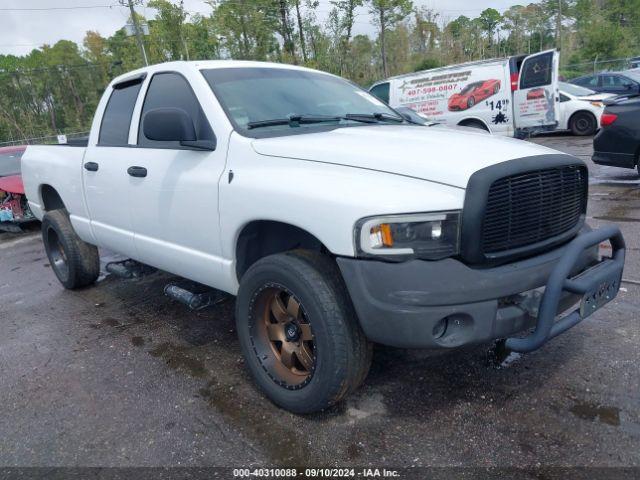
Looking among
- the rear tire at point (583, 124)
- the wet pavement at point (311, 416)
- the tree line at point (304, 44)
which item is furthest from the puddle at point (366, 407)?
the tree line at point (304, 44)

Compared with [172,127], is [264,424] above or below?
below

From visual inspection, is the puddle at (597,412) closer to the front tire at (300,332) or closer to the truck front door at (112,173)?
the front tire at (300,332)

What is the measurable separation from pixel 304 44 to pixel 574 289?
1225 inches

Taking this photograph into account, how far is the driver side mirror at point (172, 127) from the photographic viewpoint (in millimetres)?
3064

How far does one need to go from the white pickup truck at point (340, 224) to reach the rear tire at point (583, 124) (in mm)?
12725

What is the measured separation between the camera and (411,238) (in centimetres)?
235

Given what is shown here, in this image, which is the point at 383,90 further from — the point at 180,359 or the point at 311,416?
the point at 311,416

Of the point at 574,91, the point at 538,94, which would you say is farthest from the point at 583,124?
the point at 538,94

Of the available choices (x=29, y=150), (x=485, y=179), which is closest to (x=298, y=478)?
(x=485, y=179)

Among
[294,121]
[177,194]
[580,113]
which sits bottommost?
[580,113]

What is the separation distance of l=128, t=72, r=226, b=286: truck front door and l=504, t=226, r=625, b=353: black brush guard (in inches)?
68.8

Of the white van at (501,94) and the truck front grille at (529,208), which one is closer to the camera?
the truck front grille at (529,208)

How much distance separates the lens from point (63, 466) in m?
2.59

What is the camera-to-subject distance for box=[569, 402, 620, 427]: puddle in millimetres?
2623
